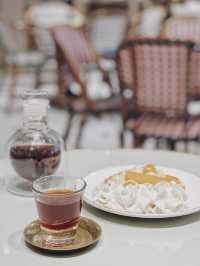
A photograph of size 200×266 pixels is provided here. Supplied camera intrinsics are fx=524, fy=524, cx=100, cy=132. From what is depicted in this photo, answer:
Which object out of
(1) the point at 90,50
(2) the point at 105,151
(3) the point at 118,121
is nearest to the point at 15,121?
(3) the point at 118,121

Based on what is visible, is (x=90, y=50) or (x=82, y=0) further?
(x=82, y=0)

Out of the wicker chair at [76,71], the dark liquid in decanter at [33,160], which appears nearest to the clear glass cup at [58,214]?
the dark liquid in decanter at [33,160]

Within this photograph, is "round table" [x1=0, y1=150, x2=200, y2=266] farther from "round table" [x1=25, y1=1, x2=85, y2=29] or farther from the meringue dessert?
"round table" [x1=25, y1=1, x2=85, y2=29]

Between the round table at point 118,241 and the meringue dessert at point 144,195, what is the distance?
0.03m

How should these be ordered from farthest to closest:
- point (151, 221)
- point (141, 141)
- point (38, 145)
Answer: point (141, 141) < point (38, 145) < point (151, 221)

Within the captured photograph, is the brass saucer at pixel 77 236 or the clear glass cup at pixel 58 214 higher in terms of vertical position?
the clear glass cup at pixel 58 214

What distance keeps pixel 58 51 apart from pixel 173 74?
86 centimetres

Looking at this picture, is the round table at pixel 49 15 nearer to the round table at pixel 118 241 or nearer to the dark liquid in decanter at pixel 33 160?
the dark liquid in decanter at pixel 33 160

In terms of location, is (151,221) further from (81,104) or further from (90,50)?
(90,50)

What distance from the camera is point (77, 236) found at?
953 mm

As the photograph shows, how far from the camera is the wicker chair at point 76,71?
2.93 m

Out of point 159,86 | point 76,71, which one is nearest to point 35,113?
point 159,86

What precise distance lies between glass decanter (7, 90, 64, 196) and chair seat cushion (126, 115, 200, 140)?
1239 mm

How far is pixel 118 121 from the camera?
4.43 meters
